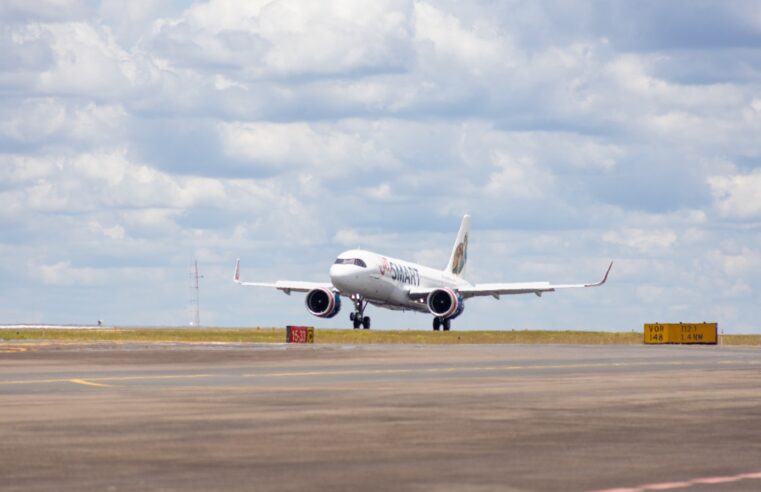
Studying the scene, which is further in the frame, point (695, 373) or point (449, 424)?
point (695, 373)

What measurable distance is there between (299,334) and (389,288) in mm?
30859

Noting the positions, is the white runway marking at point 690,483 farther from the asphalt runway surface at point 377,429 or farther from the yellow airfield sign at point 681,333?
the yellow airfield sign at point 681,333

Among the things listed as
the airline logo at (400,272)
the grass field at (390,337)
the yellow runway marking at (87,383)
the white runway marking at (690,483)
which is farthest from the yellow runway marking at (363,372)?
the airline logo at (400,272)

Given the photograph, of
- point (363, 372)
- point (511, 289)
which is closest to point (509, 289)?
point (511, 289)

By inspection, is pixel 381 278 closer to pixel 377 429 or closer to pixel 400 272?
pixel 400 272

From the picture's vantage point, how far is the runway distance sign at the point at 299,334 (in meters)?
83.1

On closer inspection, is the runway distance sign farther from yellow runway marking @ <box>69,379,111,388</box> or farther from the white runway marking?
the white runway marking

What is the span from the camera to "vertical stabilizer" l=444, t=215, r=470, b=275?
462 feet

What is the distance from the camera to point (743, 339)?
4205 inches

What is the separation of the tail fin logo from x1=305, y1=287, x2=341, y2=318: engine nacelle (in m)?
25.4

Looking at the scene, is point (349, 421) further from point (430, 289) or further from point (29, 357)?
point (430, 289)

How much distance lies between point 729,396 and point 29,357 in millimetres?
29261

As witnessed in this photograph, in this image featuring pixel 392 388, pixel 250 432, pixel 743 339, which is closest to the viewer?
pixel 250 432

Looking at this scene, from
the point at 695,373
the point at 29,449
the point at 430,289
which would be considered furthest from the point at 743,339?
the point at 29,449
